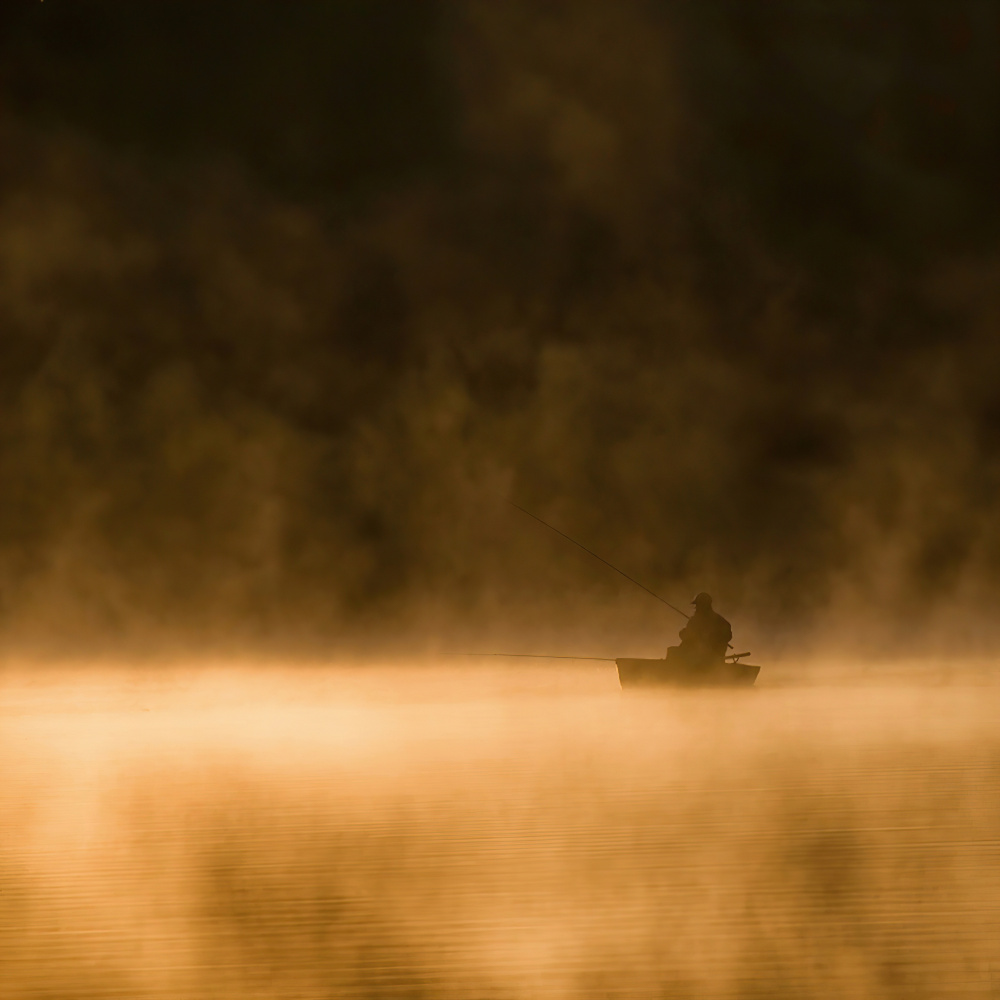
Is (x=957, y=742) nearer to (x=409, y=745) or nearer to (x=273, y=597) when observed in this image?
(x=409, y=745)

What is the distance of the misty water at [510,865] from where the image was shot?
5.44 meters

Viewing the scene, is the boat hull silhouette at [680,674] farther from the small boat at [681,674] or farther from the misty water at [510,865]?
the misty water at [510,865]

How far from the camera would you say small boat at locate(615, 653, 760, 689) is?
20812 mm

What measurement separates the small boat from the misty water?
4773 millimetres

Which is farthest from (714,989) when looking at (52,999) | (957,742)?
(957,742)

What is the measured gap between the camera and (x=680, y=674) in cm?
2086

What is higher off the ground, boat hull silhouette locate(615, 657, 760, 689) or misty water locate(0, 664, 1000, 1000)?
boat hull silhouette locate(615, 657, 760, 689)

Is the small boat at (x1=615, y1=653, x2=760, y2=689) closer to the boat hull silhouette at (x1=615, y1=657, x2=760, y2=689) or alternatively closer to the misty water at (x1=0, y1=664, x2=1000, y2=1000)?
the boat hull silhouette at (x1=615, y1=657, x2=760, y2=689)

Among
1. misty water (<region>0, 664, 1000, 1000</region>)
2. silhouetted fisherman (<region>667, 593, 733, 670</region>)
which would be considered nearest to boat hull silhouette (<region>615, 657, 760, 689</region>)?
silhouetted fisherman (<region>667, 593, 733, 670</region>)

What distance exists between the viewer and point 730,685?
2145cm

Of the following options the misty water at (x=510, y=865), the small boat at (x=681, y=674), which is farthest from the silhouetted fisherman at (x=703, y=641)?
the misty water at (x=510, y=865)

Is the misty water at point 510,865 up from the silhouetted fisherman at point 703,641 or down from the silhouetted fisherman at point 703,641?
down

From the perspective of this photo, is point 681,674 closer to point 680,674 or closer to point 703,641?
point 680,674

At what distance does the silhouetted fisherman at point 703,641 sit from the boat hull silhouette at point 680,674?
0.12 m
